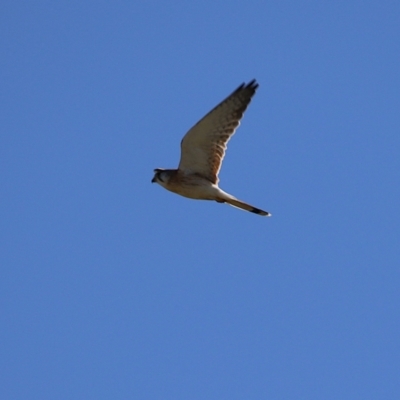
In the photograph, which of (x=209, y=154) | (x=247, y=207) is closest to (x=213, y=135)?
(x=209, y=154)

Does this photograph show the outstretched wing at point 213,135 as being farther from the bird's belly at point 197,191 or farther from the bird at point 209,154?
the bird's belly at point 197,191

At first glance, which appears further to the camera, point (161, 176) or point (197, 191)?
point (161, 176)

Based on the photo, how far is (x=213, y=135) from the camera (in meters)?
18.0

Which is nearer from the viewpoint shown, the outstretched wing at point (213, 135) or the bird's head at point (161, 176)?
the outstretched wing at point (213, 135)

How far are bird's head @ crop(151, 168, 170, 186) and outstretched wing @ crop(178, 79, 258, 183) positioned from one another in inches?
8.5

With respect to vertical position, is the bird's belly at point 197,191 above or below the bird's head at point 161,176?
below

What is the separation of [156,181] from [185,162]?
485 mm

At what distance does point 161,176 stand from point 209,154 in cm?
72

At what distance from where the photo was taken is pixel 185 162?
18.2 m

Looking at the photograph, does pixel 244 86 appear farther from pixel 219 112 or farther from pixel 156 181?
pixel 156 181

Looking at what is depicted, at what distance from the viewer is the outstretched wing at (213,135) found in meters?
17.8

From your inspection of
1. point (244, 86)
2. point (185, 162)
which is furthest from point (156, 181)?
point (244, 86)

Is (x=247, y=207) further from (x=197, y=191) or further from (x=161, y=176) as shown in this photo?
(x=161, y=176)

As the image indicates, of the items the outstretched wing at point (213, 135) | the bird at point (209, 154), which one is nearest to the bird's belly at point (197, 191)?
the bird at point (209, 154)
